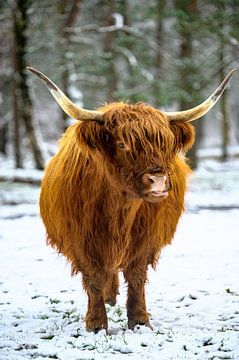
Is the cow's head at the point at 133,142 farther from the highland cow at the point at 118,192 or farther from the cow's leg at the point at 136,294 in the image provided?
the cow's leg at the point at 136,294

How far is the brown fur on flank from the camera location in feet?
14.0

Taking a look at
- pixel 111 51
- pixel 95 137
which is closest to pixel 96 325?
pixel 95 137

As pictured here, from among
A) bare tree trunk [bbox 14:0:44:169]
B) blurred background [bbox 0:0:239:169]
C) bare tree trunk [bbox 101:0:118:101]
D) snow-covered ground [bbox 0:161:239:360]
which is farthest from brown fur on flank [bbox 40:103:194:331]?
bare tree trunk [bbox 101:0:118:101]

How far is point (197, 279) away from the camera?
6.88 metres

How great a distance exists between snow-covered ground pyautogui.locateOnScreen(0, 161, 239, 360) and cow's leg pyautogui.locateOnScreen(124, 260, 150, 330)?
152mm

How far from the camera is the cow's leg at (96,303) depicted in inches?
190

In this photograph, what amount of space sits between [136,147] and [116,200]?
1.90 feet

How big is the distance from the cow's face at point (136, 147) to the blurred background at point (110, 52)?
725cm

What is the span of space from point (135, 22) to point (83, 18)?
239 centimetres

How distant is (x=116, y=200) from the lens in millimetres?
4613

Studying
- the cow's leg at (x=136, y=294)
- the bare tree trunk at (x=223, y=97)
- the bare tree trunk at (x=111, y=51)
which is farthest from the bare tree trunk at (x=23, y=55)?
the cow's leg at (x=136, y=294)

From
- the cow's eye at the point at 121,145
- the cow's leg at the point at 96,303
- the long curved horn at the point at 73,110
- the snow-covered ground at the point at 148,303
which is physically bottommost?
the snow-covered ground at the point at 148,303

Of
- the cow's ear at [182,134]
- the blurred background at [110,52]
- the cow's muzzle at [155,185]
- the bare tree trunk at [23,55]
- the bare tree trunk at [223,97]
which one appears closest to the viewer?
the cow's muzzle at [155,185]

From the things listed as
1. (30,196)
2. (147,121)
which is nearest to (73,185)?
(147,121)
